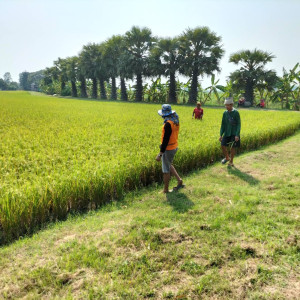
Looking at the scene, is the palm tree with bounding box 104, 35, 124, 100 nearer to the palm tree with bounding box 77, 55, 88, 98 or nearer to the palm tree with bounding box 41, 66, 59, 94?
the palm tree with bounding box 77, 55, 88, 98

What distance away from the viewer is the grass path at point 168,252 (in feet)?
7.52

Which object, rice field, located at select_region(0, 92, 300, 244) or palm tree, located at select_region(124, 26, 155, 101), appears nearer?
rice field, located at select_region(0, 92, 300, 244)

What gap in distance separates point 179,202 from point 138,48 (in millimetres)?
34161

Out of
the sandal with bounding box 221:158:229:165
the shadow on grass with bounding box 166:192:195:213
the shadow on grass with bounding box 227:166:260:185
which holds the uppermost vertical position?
the sandal with bounding box 221:158:229:165

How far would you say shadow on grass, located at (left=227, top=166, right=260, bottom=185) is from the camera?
203 inches

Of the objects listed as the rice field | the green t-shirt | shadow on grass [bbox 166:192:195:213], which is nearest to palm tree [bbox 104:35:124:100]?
the rice field

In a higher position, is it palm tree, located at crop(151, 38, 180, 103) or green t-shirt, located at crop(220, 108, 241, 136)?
palm tree, located at crop(151, 38, 180, 103)

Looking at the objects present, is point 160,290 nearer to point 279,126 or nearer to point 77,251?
point 77,251

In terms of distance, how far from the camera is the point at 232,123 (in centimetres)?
601

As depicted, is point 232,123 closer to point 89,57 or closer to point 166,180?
point 166,180

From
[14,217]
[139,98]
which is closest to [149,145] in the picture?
[14,217]

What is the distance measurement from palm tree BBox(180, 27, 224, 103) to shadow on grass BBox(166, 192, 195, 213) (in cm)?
2809

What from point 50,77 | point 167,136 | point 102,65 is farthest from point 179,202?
point 50,77

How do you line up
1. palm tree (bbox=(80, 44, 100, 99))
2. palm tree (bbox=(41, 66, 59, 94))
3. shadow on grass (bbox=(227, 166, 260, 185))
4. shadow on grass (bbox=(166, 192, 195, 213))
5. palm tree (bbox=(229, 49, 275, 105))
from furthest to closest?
palm tree (bbox=(41, 66, 59, 94))
palm tree (bbox=(80, 44, 100, 99))
palm tree (bbox=(229, 49, 275, 105))
shadow on grass (bbox=(227, 166, 260, 185))
shadow on grass (bbox=(166, 192, 195, 213))
